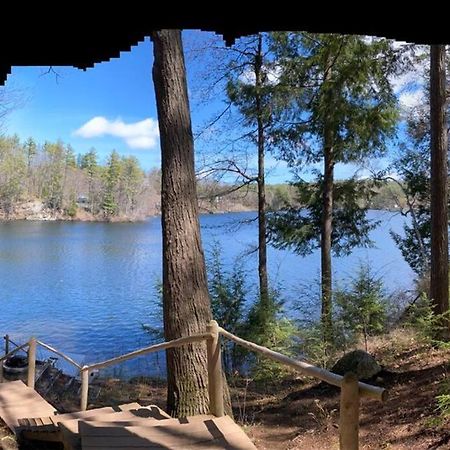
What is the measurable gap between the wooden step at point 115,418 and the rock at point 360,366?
111 inches

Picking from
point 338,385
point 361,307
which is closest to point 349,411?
point 338,385

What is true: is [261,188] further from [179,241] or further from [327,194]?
[179,241]

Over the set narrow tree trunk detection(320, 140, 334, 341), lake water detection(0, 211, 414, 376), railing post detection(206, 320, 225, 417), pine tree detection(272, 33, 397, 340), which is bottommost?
lake water detection(0, 211, 414, 376)

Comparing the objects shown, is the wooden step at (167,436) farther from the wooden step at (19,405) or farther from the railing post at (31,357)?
A: the railing post at (31,357)

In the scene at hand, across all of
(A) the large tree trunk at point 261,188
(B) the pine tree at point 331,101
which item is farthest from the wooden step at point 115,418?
(A) the large tree trunk at point 261,188

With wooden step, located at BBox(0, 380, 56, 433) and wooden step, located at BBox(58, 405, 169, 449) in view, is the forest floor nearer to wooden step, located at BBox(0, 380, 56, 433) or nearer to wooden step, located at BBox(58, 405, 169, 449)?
wooden step, located at BBox(0, 380, 56, 433)

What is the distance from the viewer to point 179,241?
5.41 m

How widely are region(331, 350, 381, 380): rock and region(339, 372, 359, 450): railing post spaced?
4.05 m

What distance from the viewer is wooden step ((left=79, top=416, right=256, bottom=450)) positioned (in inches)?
135

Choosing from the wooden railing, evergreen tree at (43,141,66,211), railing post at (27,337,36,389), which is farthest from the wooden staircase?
evergreen tree at (43,141,66,211)

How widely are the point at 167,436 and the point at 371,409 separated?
2.57 metres

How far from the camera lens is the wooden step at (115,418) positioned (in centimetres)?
382

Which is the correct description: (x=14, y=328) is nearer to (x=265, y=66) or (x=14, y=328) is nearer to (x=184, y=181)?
(x=265, y=66)

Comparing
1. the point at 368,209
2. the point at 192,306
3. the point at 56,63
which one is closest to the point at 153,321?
the point at 368,209
